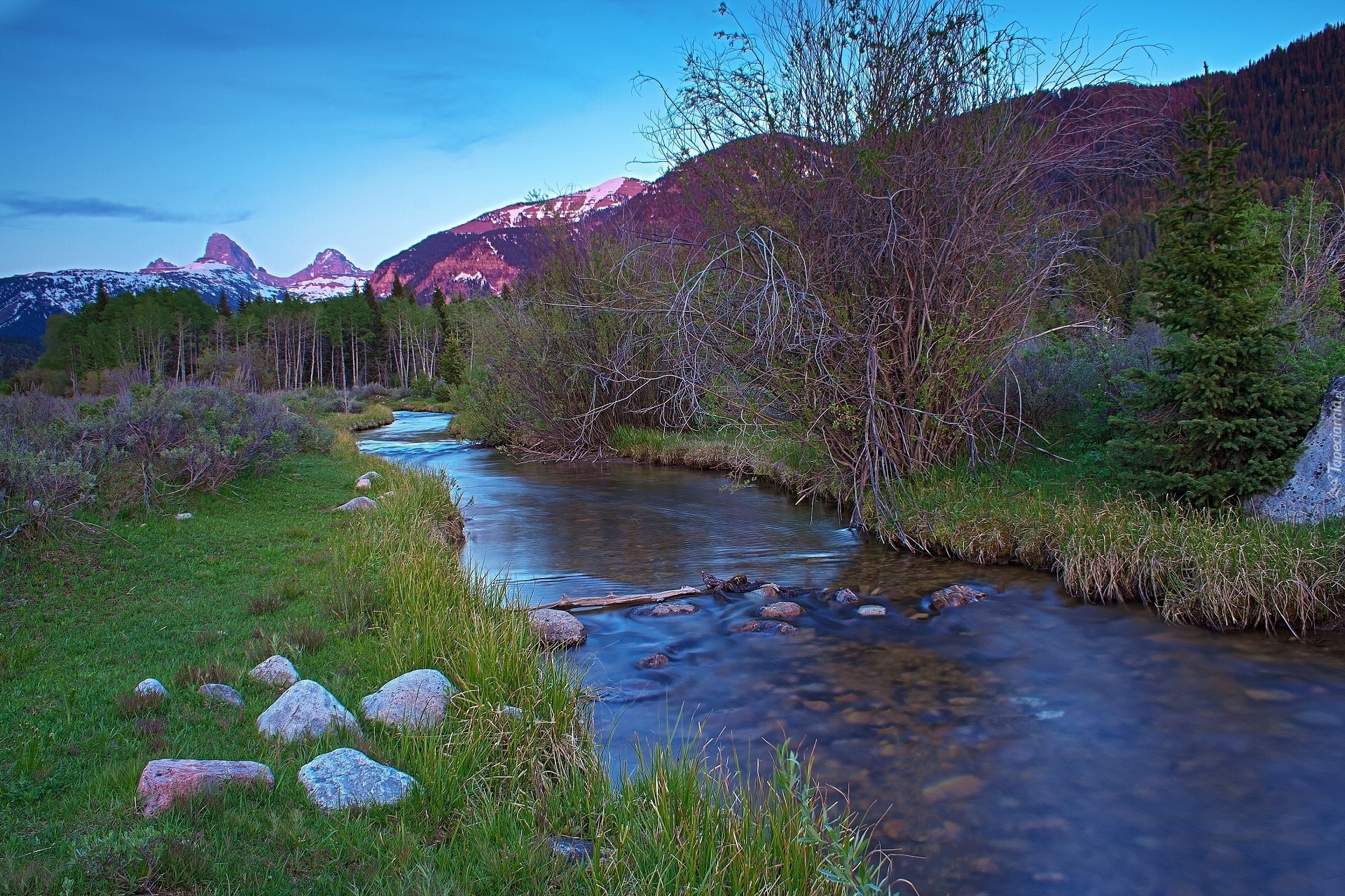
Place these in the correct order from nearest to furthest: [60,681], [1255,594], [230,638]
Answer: [60,681]
[230,638]
[1255,594]

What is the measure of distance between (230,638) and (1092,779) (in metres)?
5.91

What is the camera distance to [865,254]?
10.2 m

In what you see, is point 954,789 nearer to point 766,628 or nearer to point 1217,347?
point 766,628

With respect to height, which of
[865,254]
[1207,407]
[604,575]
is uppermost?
[865,254]

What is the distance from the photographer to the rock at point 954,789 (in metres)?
4.61

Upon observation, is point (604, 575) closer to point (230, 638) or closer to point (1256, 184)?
point (230, 638)

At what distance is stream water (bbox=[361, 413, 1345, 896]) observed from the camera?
415 cm

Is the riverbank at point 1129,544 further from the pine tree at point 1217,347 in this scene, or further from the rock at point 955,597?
the rock at point 955,597

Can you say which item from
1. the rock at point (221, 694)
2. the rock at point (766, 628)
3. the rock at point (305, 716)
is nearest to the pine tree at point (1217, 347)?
the rock at point (766, 628)

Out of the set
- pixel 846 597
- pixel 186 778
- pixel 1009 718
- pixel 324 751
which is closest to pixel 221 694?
pixel 324 751

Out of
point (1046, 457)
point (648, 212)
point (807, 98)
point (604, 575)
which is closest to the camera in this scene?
point (604, 575)

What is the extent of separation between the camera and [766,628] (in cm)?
749

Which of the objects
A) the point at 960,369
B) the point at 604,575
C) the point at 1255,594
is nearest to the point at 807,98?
the point at 960,369

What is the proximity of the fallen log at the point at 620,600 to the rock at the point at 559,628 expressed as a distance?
1.85ft
